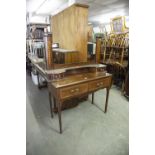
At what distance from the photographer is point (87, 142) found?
160 cm

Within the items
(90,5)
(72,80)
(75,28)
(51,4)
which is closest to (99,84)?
(72,80)

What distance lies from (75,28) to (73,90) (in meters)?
1.25

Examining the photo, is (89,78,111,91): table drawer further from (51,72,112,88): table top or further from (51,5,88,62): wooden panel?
(51,5,88,62): wooden panel

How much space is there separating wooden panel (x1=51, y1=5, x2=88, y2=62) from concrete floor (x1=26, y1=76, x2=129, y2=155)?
1.03 meters

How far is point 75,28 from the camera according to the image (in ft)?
→ 7.61

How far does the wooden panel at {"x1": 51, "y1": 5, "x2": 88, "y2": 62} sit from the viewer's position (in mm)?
2264

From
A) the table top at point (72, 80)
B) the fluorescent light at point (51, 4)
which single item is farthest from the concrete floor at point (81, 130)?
the fluorescent light at point (51, 4)

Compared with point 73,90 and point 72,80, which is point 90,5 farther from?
point 73,90

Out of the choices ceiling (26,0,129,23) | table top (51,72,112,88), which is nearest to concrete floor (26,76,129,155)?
table top (51,72,112,88)

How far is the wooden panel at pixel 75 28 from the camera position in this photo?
7.43 feet

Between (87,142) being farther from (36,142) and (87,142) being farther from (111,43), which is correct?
(111,43)

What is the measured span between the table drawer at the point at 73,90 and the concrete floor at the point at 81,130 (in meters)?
0.55

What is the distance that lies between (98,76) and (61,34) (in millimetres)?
1480
